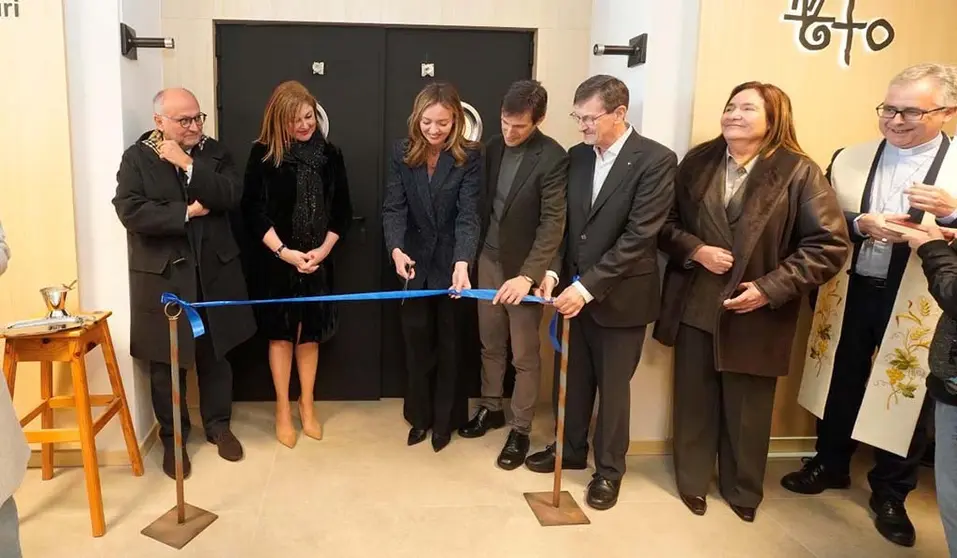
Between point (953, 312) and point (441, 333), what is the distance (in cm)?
214

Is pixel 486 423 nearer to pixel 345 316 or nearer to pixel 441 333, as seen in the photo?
pixel 441 333

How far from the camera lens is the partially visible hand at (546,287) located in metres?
3.08

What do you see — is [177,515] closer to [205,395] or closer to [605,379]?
[205,395]

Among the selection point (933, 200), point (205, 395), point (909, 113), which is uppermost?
point (909, 113)

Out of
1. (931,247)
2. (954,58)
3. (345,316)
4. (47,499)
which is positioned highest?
(954,58)

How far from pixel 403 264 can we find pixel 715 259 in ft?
4.44

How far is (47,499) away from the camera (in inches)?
118

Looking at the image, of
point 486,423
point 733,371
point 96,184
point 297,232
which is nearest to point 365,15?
point 297,232

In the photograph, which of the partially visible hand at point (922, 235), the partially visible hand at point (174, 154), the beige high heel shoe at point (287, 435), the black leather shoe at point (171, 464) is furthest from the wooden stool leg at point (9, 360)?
the partially visible hand at point (922, 235)

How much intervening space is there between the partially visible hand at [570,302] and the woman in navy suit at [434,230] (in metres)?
0.54

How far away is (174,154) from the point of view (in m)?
3.01

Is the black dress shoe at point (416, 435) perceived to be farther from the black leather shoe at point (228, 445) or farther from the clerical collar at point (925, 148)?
the clerical collar at point (925, 148)

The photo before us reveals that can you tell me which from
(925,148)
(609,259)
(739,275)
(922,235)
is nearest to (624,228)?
(609,259)

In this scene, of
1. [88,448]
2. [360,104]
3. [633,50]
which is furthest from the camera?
[360,104]
